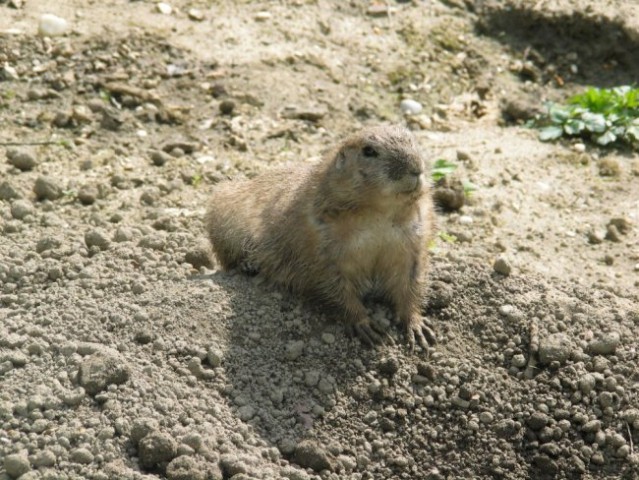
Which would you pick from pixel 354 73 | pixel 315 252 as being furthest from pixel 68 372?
pixel 354 73

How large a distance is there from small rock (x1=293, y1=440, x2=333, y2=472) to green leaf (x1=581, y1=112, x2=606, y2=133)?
13.8 ft

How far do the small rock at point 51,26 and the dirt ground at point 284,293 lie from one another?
2.1 inches

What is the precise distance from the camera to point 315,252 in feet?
20.8

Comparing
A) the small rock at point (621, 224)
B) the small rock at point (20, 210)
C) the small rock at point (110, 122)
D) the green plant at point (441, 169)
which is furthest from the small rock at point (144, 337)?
the small rock at point (621, 224)

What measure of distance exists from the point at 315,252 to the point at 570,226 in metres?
2.30

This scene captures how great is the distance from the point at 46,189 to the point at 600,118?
429 cm

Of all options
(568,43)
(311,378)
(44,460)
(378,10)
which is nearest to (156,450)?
(44,460)

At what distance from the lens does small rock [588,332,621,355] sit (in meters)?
6.35

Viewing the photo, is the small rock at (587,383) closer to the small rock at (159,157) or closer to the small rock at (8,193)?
the small rock at (159,157)

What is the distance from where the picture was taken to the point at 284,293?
6543 millimetres

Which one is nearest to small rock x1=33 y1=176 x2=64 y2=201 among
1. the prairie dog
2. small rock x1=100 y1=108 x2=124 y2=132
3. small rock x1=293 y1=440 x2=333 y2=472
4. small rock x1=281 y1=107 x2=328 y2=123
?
small rock x1=100 y1=108 x2=124 y2=132

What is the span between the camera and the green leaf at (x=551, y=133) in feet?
28.9

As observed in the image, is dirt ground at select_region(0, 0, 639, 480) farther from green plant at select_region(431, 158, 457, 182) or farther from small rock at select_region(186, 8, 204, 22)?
green plant at select_region(431, 158, 457, 182)

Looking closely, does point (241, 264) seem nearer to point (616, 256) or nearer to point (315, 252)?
point (315, 252)
